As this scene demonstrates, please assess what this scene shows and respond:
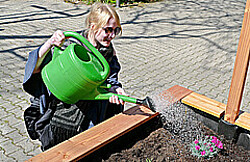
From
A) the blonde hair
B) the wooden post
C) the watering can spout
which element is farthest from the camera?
the blonde hair

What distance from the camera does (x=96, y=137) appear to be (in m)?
1.67

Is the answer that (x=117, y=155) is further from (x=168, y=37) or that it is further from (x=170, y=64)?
(x=168, y=37)

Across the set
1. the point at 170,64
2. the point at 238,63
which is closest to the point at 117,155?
the point at 238,63

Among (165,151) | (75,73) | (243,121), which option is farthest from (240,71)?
(75,73)

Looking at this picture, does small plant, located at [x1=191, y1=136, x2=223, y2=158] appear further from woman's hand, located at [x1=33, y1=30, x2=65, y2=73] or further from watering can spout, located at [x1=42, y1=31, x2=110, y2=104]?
woman's hand, located at [x1=33, y1=30, x2=65, y2=73]

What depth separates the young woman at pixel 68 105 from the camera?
1.78 meters

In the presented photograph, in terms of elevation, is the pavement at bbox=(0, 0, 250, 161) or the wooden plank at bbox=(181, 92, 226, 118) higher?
the wooden plank at bbox=(181, 92, 226, 118)

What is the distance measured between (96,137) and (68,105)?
362 mm

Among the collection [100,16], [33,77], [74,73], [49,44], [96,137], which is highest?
[100,16]

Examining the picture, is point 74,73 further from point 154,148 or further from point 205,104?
point 205,104

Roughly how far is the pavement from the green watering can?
1.16m

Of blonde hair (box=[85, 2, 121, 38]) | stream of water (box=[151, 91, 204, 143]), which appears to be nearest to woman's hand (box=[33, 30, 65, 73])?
blonde hair (box=[85, 2, 121, 38])

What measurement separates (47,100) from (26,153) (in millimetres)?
837

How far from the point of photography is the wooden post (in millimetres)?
1635
